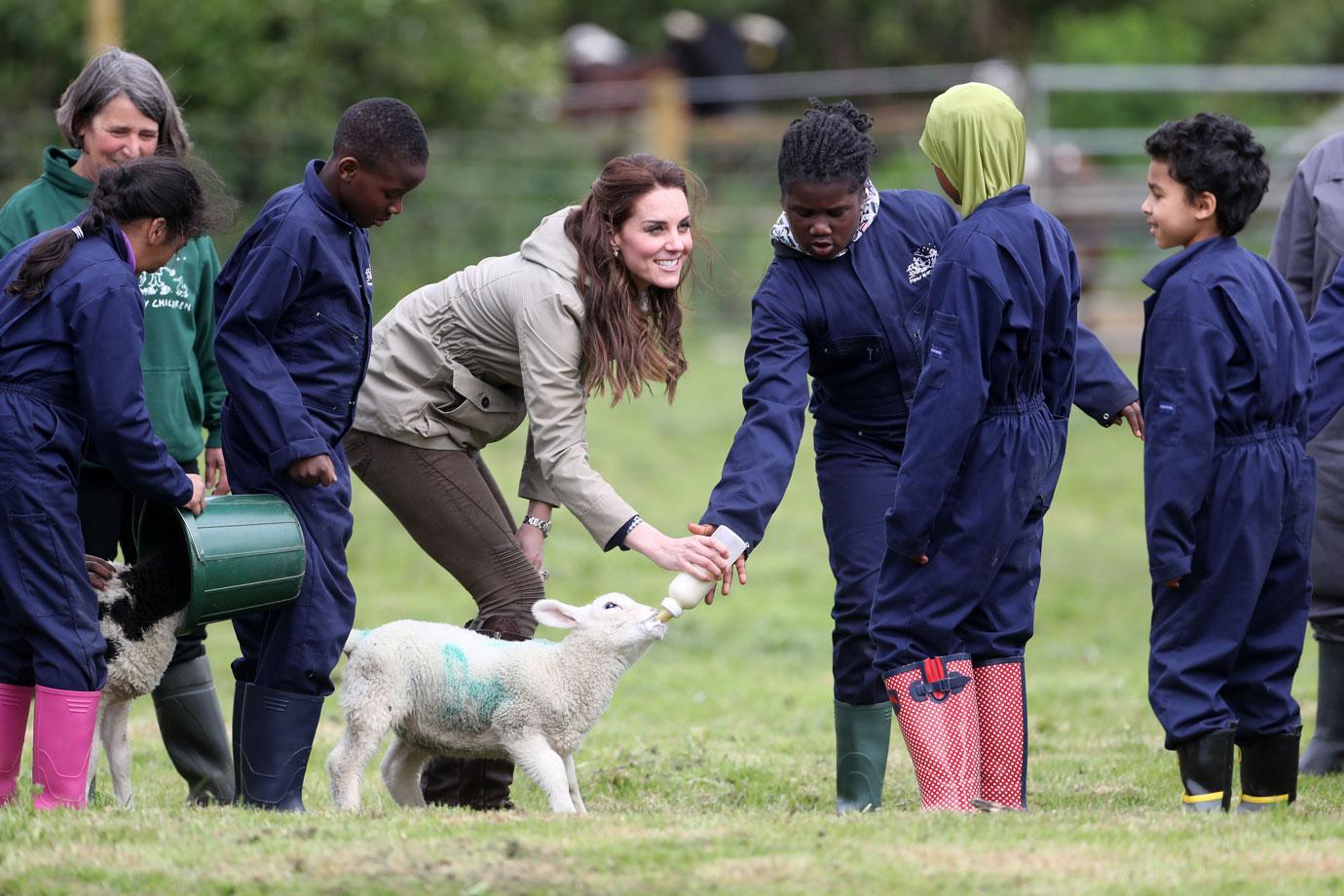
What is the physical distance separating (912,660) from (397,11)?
59.5ft

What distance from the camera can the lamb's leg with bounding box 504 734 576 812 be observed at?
17.7ft

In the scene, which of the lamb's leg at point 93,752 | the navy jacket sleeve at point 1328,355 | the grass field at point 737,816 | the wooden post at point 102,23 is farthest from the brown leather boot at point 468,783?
the wooden post at point 102,23

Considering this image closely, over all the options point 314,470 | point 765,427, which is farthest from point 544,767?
point 765,427

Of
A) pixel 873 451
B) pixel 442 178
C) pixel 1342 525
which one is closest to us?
pixel 873 451

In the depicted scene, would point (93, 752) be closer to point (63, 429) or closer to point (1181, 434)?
point (63, 429)

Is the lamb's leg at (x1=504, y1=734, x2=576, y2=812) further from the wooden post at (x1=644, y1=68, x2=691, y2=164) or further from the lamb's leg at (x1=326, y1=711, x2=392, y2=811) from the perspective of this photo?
the wooden post at (x1=644, y1=68, x2=691, y2=164)

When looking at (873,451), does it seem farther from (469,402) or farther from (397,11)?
(397,11)

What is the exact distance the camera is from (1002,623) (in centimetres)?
549

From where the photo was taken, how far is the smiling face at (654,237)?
576cm

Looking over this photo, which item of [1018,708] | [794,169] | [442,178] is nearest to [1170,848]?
[1018,708]

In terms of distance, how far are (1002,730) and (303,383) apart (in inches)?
99.3

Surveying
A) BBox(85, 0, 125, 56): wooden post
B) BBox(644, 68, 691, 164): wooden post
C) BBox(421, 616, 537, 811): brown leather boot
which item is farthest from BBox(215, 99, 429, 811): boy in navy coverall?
BBox(644, 68, 691, 164): wooden post

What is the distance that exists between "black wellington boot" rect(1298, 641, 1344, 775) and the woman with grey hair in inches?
171

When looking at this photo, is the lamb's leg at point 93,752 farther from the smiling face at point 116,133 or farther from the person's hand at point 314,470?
the smiling face at point 116,133
